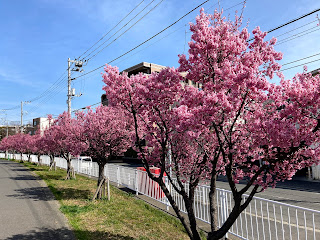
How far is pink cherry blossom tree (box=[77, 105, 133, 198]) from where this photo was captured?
36.9ft

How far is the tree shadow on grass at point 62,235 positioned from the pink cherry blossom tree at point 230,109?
8.60 ft

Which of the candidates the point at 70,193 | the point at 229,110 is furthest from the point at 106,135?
the point at 229,110

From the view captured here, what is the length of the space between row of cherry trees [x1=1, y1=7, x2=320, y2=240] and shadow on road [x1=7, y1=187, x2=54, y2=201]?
7.91 metres

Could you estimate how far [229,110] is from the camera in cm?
333

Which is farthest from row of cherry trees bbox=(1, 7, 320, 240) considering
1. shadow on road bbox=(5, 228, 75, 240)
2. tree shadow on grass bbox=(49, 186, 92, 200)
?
tree shadow on grass bbox=(49, 186, 92, 200)

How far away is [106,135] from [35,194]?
493 centimetres

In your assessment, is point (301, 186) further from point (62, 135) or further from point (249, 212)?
point (62, 135)

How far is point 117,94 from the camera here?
195 inches

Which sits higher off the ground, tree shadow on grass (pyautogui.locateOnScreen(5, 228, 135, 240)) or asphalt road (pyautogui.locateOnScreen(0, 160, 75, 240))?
tree shadow on grass (pyautogui.locateOnScreen(5, 228, 135, 240))

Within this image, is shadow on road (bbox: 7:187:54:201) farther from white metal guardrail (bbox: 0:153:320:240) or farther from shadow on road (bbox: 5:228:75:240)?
shadow on road (bbox: 5:228:75:240)

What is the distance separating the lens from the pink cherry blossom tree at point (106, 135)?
11234 mm

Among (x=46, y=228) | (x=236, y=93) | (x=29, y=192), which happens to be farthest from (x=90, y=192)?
(x=236, y=93)

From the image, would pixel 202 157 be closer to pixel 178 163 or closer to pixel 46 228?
pixel 178 163

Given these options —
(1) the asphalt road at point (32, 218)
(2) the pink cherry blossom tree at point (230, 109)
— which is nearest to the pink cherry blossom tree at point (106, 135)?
(1) the asphalt road at point (32, 218)
